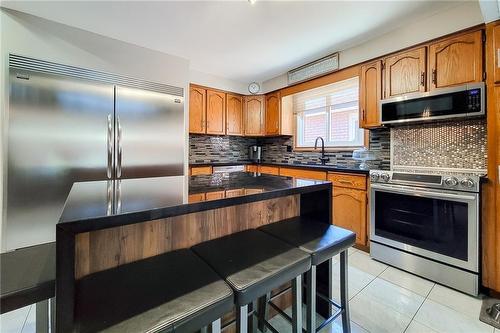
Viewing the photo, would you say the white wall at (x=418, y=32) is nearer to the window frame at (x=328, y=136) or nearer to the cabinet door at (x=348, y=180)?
the window frame at (x=328, y=136)

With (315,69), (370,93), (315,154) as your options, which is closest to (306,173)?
(315,154)

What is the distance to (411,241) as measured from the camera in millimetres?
2074

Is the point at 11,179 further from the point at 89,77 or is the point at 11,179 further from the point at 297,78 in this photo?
the point at 297,78

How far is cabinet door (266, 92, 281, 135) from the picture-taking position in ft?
13.4

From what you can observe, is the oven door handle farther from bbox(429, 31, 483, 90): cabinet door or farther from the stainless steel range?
bbox(429, 31, 483, 90): cabinet door

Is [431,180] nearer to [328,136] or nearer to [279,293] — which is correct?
[279,293]

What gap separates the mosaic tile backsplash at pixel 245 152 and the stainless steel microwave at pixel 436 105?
0.95 m

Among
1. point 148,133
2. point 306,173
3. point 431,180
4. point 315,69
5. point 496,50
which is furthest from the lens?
point 315,69

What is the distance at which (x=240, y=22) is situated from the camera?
233cm

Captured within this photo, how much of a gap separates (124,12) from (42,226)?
7.64ft

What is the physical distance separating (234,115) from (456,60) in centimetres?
314

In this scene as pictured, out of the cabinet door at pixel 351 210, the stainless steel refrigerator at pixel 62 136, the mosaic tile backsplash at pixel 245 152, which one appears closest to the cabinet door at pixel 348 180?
the cabinet door at pixel 351 210

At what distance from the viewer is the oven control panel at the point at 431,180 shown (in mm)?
1749

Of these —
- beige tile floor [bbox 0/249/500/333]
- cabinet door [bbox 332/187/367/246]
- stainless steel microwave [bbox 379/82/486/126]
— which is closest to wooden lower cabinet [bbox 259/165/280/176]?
cabinet door [bbox 332/187/367/246]
